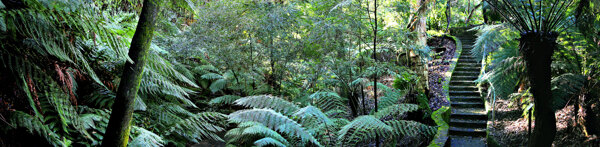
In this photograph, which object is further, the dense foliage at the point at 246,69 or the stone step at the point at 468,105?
the stone step at the point at 468,105

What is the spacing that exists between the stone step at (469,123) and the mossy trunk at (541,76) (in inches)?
134

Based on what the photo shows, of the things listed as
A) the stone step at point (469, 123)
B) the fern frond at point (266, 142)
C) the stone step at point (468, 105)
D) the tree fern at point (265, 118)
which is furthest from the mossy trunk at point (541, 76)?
the stone step at point (468, 105)

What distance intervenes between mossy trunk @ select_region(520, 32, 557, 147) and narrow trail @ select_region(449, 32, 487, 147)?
2.56 m

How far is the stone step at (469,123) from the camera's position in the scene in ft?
20.5

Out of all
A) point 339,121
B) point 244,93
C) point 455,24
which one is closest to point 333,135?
point 339,121

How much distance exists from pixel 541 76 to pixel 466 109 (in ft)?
14.6

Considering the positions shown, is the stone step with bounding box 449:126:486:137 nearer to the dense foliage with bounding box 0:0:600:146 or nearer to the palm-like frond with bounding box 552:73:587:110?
the dense foliage with bounding box 0:0:600:146

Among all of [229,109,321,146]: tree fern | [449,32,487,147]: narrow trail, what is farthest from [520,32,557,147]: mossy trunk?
[449,32,487,147]: narrow trail

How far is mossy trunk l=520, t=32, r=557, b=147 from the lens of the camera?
2877 mm

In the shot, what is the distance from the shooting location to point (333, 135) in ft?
11.5

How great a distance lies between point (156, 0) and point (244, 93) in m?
4.86

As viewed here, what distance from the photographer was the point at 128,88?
5.16 ft

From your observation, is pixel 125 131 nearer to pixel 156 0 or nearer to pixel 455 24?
pixel 156 0

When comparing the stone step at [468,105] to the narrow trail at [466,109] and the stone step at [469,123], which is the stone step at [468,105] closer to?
the narrow trail at [466,109]
